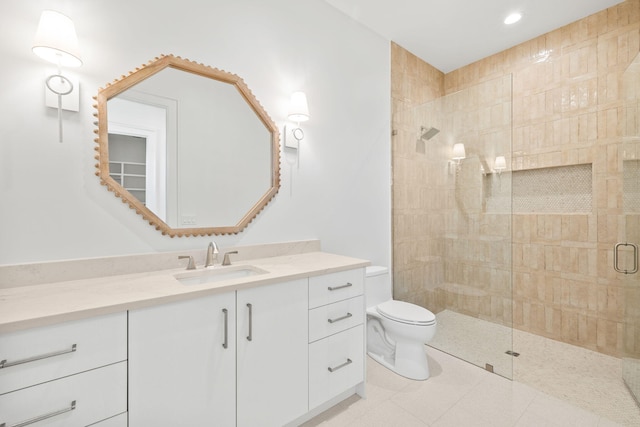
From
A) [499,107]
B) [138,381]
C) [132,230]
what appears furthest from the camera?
[499,107]

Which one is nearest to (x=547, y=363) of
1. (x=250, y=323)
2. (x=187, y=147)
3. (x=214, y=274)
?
(x=250, y=323)

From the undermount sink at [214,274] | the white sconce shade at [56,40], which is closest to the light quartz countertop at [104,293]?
the undermount sink at [214,274]

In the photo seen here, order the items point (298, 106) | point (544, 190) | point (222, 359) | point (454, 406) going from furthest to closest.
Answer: point (544, 190) < point (298, 106) < point (454, 406) < point (222, 359)

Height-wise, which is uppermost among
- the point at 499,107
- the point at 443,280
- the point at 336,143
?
the point at 499,107

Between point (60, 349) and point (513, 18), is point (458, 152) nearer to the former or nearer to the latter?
point (513, 18)

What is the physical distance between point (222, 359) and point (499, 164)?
2.45 metres

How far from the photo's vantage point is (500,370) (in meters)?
2.06

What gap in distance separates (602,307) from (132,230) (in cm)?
345

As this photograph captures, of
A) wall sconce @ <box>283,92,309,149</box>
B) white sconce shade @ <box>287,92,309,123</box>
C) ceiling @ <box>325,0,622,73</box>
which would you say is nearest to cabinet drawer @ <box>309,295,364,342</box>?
wall sconce @ <box>283,92,309,149</box>

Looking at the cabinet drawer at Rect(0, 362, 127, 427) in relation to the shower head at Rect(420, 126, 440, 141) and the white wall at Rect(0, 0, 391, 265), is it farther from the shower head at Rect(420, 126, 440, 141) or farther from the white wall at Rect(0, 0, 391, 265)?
the shower head at Rect(420, 126, 440, 141)

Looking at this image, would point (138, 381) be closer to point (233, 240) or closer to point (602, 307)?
point (233, 240)

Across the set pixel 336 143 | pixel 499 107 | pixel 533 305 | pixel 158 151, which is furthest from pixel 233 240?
pixel 533 305

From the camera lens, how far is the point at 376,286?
91.4 inches

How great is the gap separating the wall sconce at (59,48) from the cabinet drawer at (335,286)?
1410mm
